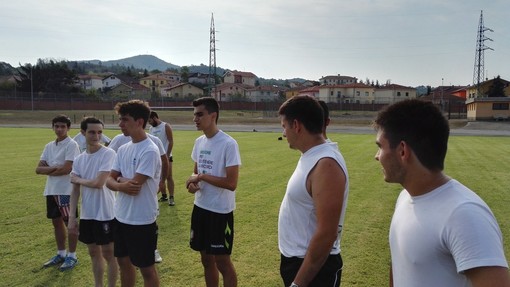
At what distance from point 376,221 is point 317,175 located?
578cm

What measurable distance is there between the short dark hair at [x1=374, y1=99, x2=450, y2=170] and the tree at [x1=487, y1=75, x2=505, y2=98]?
88.7 m

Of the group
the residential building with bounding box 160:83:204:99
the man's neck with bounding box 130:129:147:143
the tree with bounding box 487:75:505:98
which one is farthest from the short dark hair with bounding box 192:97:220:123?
the residential building with bounding box 160:83:204:99

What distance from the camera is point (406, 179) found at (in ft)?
6.18

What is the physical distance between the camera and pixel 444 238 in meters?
1.67

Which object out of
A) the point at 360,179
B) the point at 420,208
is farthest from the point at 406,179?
the point at 360,179

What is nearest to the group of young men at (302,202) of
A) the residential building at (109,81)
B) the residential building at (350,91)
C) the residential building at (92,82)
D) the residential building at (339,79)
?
the residential building at (350,91)

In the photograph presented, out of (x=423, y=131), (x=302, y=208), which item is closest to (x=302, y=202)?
(x=302, y=208)

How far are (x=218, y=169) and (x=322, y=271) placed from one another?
76.8 inches

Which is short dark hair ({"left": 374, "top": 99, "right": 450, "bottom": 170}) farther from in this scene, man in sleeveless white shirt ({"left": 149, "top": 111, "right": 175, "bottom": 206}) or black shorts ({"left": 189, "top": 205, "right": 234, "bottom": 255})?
man in sleeveless white shirt ({"left": 149, "top": 111, "right": 175, "bottom": 206})

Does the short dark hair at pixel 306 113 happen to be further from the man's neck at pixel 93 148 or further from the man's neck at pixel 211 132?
the man's neck at pixel 93 148

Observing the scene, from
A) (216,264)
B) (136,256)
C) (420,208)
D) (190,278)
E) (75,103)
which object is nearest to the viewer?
(420,208)

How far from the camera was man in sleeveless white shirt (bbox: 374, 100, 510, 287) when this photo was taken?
1564 millimetres

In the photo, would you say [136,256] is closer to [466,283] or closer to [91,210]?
[91,210]

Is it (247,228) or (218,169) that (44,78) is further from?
(218,169)
